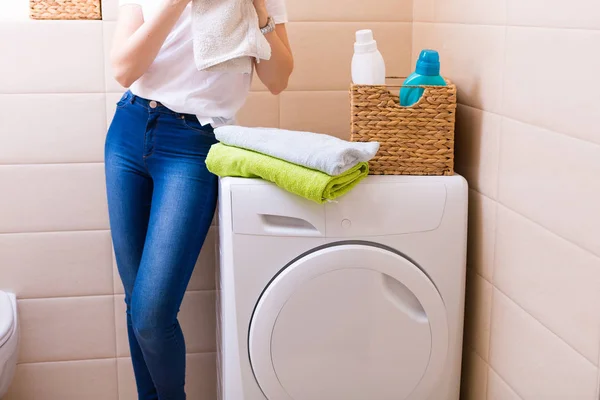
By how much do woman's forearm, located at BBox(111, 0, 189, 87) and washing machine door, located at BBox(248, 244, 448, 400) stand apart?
22.3 inches

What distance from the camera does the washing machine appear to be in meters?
1.64

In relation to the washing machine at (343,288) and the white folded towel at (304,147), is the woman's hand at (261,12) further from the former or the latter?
the washing machine at (343,288)

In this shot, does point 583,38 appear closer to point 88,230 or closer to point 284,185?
point 284,185

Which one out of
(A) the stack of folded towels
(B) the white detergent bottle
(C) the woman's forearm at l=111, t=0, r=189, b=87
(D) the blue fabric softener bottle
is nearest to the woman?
(C) the woman's forearm at l=111, t=0, r=189, b=87

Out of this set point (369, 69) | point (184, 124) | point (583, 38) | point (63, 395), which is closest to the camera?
point (583, 38)

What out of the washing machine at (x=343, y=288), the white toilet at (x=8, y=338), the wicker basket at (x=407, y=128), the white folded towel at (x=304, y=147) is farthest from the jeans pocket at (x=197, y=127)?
the white toilet at (x=8, y=338)

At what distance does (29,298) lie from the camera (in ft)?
7.35

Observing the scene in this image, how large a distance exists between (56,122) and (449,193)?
113 cm

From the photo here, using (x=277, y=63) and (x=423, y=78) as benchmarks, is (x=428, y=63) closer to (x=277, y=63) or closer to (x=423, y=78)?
(x=423, y=78)

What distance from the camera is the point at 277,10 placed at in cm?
185

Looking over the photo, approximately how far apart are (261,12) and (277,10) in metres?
0.11

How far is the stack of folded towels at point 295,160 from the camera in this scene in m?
1.52

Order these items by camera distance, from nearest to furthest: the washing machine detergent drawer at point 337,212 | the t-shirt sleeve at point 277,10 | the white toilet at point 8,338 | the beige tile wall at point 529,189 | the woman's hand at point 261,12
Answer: the beige tile wall at point 529,189 < the washing machine detergent drawer at point 337,212 < the woman's hand at point 261,12 < the t-shirt sleeve at point 277,10 < the white toilet at point 8,338

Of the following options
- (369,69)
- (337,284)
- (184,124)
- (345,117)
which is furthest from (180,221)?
(345,117)
